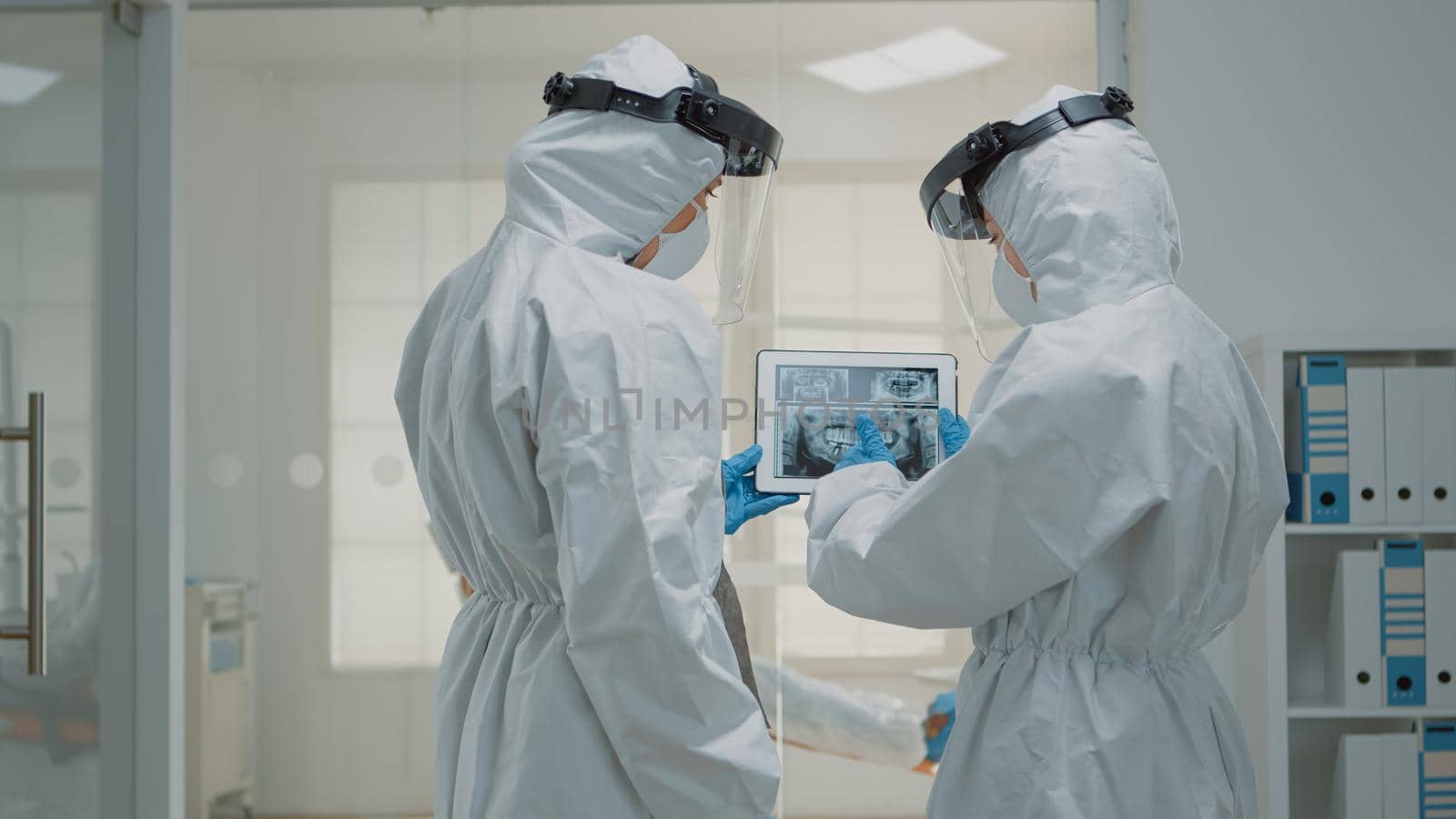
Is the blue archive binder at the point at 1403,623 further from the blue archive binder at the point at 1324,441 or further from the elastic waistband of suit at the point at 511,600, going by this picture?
the elastic waistband of suit at the point at 511,600

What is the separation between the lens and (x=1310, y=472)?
212 cm

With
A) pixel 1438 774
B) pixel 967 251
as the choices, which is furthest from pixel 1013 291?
pixel 1438 774

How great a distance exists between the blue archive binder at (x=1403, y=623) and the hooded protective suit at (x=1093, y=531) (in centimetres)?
86

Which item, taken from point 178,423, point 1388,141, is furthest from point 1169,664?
point 178,423

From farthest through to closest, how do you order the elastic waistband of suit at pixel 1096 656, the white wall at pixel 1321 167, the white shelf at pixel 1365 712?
the white wall at pixel 1321 167, the white shelf at pixel 1365 712, the elastic waistband of suit at pixel 1096 656

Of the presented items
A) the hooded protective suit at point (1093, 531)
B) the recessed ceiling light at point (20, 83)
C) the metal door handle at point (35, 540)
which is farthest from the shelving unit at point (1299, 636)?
the recessed ceiling light at point (20, 83)

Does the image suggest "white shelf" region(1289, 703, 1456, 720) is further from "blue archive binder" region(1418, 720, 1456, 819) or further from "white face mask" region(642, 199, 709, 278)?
"white face mask" region(642, 199, 709, 278)

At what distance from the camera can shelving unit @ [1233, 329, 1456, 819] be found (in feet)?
6.86

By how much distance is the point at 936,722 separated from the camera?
8.33 feet

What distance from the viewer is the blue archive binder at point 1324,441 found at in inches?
83.4

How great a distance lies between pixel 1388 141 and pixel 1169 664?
1653 mm

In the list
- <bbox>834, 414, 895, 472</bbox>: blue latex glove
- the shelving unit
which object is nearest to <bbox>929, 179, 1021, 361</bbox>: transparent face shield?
<bbox>834, 414, 895, 472</bbox>: blue latex glove

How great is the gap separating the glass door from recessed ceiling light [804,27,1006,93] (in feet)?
5.30

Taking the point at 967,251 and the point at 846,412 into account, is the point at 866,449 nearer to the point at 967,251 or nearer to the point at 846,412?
the point at 846,412
